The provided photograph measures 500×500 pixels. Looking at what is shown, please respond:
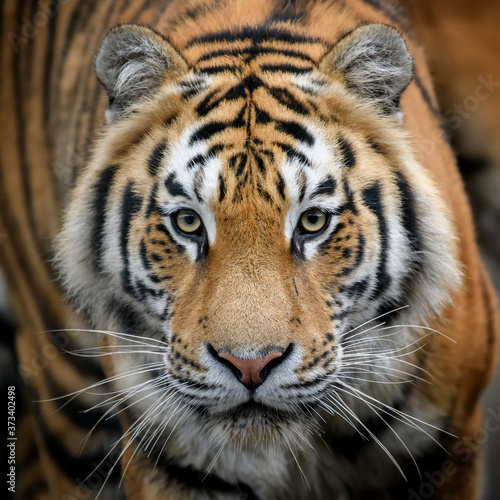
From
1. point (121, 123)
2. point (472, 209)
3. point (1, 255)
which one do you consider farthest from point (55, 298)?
point (472, 209)

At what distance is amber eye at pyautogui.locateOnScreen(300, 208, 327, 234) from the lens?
137 centimetres

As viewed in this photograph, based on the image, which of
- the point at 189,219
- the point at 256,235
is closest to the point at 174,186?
the point at 189,219

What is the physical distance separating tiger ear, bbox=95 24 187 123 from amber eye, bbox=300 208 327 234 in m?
0.40

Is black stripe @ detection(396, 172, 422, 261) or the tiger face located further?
black stripe @ detection(396, 172, 422, 261)

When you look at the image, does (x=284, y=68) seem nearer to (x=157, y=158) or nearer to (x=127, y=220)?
(x=157, y=158)

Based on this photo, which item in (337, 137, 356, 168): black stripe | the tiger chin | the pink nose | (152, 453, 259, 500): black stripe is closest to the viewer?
the pink nose

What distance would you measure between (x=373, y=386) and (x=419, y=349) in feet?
0.41

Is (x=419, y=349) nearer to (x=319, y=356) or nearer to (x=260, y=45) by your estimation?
(x=319, y=356)

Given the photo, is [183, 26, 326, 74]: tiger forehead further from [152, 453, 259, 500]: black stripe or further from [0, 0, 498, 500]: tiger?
[152, 453, 259, 500]: black stripe

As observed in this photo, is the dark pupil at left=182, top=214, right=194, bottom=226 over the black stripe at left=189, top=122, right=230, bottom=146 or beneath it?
beneath

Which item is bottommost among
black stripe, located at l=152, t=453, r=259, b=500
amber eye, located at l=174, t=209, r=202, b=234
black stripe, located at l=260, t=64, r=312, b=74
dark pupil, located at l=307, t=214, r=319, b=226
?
black stripe, located at l=152, t=453, r=259, b=500

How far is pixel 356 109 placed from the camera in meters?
1.50

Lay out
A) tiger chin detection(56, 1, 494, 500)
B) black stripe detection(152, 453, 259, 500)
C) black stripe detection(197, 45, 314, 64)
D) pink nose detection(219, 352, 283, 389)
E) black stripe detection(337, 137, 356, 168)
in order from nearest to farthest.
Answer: pink nose detection(219, 352, 283, 389) → tiger chin detection(56, 1, 494, 500) → black stripe detection(337, 137, 356, 168) → black stripe detection(197, 45, 314, 64) → black stripe detection(152, 453, 259, 500)

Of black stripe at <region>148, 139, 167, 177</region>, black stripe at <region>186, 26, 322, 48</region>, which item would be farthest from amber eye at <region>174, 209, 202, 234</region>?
black stripe at <region>186, 26, 322, 48</region>
